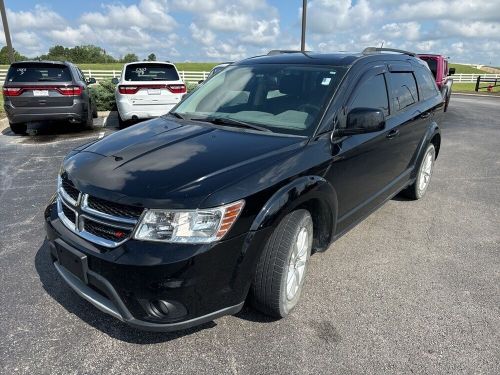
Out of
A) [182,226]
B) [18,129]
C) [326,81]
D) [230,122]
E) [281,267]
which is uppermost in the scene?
[326,81]

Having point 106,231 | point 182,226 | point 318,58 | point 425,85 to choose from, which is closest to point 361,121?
point 318,58

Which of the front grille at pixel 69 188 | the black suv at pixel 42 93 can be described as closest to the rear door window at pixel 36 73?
the black suv at pixel 42 93

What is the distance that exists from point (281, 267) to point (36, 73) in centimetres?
894

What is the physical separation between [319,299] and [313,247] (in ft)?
1.35

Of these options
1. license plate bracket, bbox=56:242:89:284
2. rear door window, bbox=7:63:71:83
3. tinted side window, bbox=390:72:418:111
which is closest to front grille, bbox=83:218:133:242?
license plate bracket, bbox=56:242:89:284

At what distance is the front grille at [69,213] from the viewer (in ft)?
8.68

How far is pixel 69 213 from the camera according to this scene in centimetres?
271

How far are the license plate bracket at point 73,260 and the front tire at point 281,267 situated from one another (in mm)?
1023

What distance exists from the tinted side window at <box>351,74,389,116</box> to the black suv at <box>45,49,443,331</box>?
0.06 feet

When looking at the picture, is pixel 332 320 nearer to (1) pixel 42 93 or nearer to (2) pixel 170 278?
(2) pixel 170 278

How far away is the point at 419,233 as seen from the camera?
443 cm

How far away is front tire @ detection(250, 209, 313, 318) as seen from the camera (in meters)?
2.58

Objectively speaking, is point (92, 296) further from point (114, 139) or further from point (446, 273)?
point (446, 273)

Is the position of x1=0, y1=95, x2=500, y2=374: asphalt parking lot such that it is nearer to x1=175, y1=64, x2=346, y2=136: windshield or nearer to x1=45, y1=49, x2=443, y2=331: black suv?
x1=45, y1=49, x2=443, y2=331: black suv
